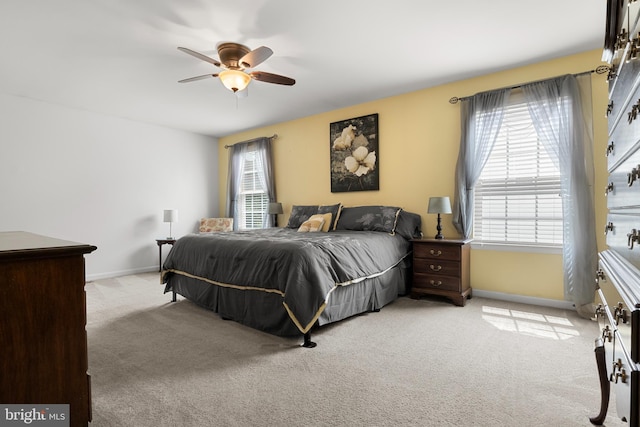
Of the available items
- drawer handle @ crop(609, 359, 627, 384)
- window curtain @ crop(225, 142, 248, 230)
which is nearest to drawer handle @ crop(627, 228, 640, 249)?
drawer handle @ crop(609, 359, 627, 384)

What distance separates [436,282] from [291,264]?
6.30 ft

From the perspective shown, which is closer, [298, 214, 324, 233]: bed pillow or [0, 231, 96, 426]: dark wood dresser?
[0, 231, 96, 426]: dark wood dresser

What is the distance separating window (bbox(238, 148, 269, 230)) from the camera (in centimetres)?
618

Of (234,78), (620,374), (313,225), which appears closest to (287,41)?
(234,78)

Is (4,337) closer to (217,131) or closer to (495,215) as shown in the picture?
(495,215)

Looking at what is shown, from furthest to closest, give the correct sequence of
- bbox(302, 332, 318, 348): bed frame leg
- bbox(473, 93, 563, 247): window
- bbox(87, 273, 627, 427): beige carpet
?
bbox(473, 93, 563, 247): window → bbox(302, 332, 318, 348): bed frame leg → bbox(87, 273, 627, 427): beige carpet

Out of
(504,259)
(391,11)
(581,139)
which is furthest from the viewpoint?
(504,259)

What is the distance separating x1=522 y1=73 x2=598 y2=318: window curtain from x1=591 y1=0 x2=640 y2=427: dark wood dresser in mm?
2085

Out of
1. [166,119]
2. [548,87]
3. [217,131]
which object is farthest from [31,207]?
[548,87]

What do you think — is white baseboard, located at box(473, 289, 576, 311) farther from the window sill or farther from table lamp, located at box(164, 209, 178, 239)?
table lamp, located at box(164, 209, 178, 239)

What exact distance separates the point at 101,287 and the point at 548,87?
6.06 metres

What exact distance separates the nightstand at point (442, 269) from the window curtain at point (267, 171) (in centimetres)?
291

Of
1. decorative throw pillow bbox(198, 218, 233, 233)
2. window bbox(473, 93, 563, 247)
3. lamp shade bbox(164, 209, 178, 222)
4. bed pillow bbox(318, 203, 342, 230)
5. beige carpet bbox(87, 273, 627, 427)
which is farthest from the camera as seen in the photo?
decorative throw pillow bbox(198, 218, 233, 233)

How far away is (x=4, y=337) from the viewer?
1.09 m
